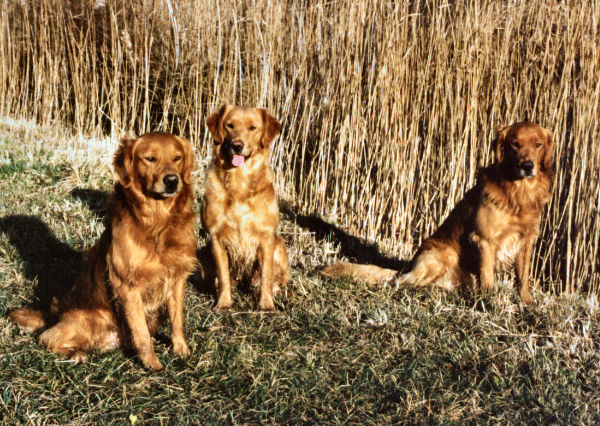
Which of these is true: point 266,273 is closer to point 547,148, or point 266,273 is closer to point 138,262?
point 138,262

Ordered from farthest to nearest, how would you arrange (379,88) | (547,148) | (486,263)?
(379,88), (486,263), (547,148)

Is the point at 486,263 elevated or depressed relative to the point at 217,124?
depressed

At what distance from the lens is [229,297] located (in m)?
3.74

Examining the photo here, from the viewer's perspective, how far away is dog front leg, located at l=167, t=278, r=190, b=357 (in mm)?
2977

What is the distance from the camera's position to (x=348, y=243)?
507 centimetres

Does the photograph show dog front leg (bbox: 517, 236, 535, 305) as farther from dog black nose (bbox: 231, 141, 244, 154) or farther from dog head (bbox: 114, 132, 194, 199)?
dog head (bbox: 114, 132, 194, 199)

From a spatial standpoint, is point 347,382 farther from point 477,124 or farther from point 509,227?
point 477,124

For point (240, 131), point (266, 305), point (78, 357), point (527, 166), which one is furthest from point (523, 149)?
point (78, 357)

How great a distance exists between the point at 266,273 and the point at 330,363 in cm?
98

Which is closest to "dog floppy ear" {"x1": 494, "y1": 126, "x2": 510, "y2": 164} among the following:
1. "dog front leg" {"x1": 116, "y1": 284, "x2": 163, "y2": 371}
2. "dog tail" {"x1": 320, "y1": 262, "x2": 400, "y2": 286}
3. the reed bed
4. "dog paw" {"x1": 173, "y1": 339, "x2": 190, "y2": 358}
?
the reed bed

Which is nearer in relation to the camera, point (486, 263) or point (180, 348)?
point (180, 348)

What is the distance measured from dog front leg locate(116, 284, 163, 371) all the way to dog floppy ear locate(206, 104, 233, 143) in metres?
1.23

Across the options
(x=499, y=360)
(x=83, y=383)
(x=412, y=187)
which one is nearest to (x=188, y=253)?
(x=83, y=383)

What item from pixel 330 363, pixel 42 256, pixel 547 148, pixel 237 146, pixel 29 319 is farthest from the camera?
pixel 42 256
